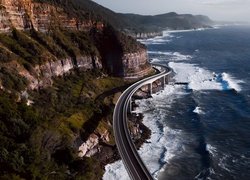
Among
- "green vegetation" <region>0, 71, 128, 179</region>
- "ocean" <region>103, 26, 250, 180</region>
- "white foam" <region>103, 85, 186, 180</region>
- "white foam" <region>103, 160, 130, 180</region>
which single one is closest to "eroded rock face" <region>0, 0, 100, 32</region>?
"green vegetation" <region>0, 71, 128, 179</region>

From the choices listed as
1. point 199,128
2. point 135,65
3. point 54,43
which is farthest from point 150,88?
point 199,128

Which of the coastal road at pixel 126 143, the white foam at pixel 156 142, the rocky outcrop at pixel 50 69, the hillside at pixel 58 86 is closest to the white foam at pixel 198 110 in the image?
the white foam at pixel 156 142

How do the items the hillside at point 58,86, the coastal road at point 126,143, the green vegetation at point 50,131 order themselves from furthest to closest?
1. the coastal road at point 126,143
2. the hillside at point 58,86
3. the green vegetation at point 50,131

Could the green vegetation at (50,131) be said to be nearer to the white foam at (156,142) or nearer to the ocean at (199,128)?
the white foam at (156,142)

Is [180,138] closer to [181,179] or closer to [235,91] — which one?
[181,179]

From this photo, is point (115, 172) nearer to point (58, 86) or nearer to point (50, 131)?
point (50, 131)
